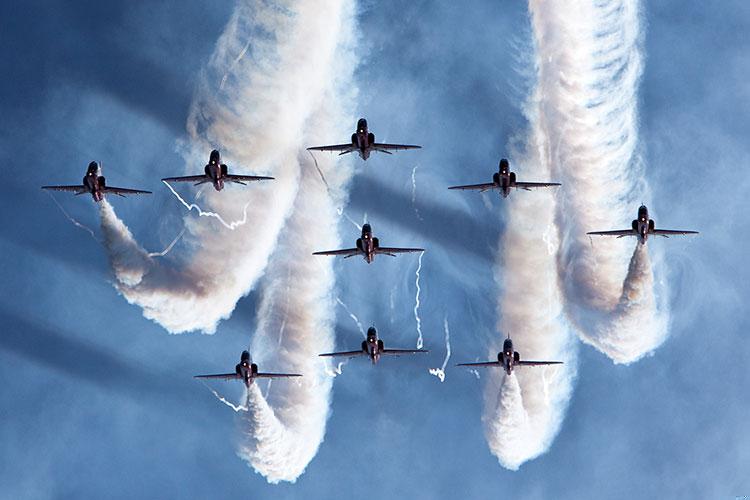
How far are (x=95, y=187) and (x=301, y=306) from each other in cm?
1608

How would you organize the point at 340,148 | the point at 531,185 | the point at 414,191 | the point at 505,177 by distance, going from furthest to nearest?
1. the point at 414,191
2. the point at 505,177
3. the point at 531,185
4. the point at 340,148

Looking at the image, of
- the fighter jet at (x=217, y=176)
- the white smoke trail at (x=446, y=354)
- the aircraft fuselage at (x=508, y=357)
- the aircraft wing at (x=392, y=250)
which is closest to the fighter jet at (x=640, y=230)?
the aircraft fuselage at (x=508, y=357)

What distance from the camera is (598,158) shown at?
73.8 meters

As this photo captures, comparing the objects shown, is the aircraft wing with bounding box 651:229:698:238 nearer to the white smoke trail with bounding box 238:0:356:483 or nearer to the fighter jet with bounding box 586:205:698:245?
the fighter jet with bounding box 586:205:698:245

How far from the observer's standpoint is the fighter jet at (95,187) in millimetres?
74250

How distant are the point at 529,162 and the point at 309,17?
17916mm

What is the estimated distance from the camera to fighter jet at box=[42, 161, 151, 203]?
244 ft

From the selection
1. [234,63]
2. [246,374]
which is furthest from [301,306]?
[234,63]

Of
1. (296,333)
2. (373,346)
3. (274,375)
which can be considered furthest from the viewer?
(296,333)

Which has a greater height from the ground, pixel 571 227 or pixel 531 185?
pixel 531 185

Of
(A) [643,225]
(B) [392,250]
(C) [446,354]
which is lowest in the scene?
(C) [446,354]

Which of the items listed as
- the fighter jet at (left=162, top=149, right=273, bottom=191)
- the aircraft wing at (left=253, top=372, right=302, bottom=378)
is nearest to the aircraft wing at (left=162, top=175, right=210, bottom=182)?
the fighter jet at (left=162, top=149, right=273, bottom=191)

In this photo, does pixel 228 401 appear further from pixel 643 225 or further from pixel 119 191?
pixel 643 225

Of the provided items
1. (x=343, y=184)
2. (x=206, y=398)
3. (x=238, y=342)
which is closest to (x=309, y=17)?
(x=343, y=184)
